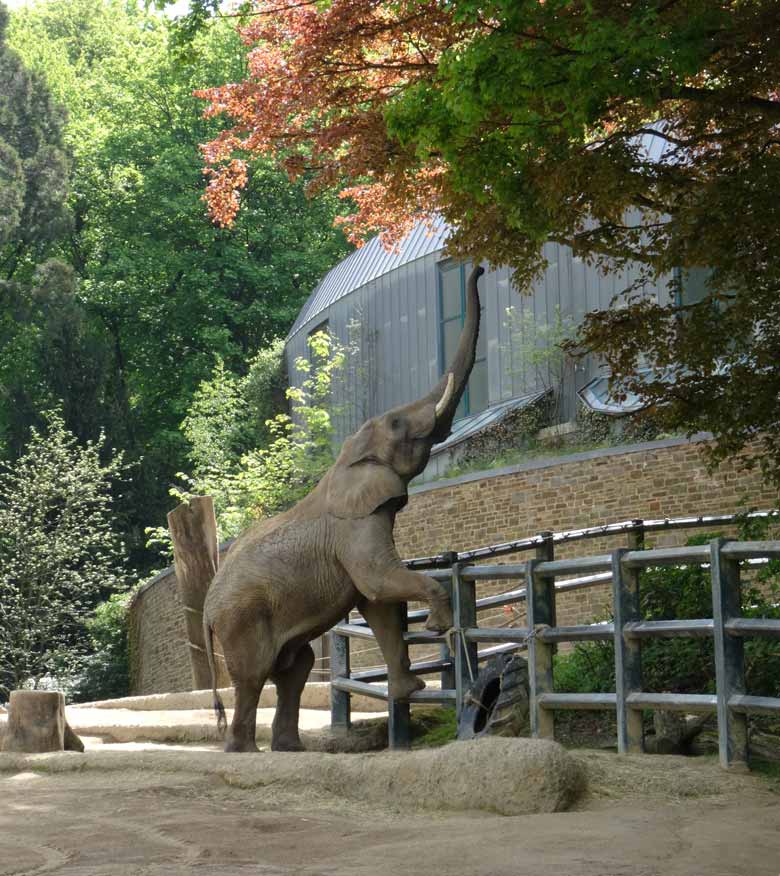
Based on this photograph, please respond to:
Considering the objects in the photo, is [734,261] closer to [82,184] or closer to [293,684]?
[293,684]

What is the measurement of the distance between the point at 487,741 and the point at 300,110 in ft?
20.6

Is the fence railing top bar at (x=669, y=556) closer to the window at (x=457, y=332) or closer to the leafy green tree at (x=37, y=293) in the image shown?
the window at (x=457, y=332)

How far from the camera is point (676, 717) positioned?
7996 mm

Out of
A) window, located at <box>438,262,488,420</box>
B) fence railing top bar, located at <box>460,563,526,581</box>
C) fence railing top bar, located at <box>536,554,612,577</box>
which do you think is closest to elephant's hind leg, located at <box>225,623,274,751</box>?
fence railing top bar, located at <box>460,563,526,581</box>

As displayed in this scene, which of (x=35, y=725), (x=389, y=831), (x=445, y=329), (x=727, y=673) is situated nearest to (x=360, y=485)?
(x=35, y=725)

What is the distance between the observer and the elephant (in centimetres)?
900

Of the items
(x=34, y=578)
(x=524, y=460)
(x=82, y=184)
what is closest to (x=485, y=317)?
(x=524, y=460)

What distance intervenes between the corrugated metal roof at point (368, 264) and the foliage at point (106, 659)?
24.7 ft

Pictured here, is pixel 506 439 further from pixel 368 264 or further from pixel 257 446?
pixel 257 446

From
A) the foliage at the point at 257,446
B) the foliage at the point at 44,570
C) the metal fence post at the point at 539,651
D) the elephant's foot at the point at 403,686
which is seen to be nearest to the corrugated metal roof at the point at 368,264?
the foliage at the point at 257,446

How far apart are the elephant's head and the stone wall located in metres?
6.62

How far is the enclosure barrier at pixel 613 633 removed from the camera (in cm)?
715

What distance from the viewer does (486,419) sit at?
23.6 metres

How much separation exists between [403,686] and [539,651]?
1.13 meters
